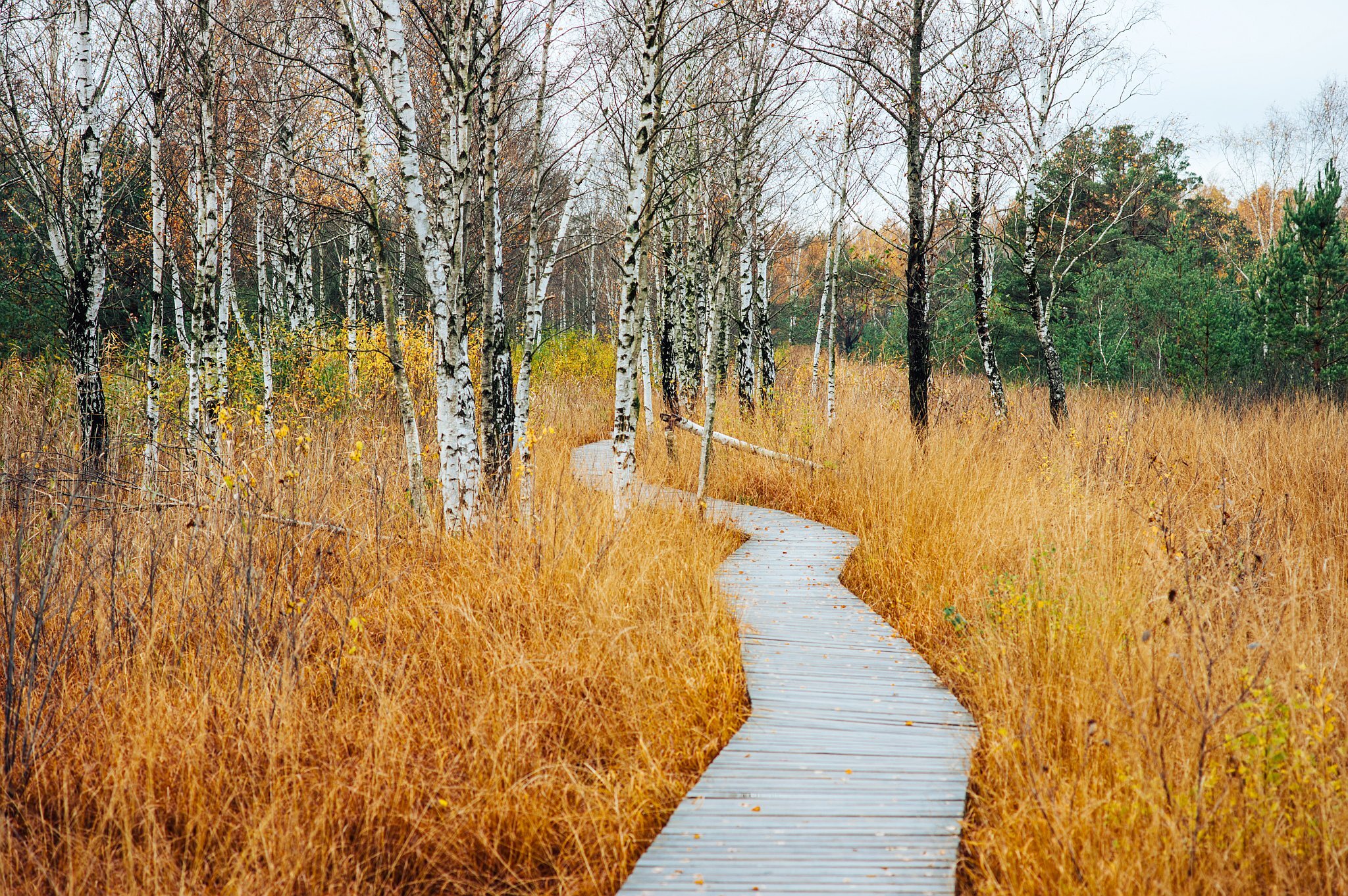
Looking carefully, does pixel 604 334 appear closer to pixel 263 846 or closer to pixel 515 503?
pixel 515 503

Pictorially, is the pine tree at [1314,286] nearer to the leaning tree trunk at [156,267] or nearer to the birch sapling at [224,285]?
the birch sapling at [224,285]

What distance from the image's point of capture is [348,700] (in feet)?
10.2

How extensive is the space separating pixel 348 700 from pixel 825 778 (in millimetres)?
2100

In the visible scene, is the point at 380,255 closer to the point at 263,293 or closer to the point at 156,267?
the point at 156,267

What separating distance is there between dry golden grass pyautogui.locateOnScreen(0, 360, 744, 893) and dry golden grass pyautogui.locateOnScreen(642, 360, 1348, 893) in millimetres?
1323

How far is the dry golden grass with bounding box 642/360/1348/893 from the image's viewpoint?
2.11m

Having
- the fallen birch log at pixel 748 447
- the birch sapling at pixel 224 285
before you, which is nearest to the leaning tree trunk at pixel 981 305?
the fallen birch log at pixel 748 447

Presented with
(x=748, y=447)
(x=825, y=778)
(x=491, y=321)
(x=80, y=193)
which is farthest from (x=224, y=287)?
(x=825, y=778)

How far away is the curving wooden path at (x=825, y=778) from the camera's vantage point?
2.28 metres

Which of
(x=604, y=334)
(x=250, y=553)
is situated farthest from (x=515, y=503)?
(x=604, y=334)

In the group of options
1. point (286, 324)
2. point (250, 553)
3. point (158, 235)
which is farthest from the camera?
point (286, 324)

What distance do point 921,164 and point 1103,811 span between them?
7.72 meters

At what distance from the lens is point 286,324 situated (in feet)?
49.1

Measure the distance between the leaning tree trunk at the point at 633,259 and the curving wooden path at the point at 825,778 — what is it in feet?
4.92
